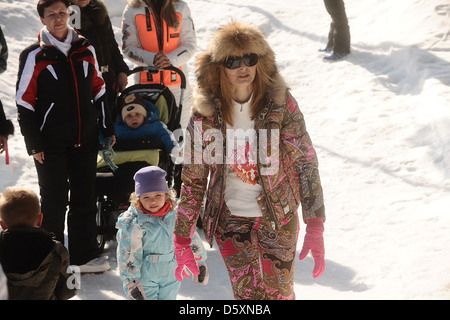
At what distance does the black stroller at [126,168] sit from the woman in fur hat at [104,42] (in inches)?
7.8

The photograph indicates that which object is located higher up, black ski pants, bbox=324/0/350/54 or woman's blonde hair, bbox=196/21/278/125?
black ski pants, bbox=324/0/350/54

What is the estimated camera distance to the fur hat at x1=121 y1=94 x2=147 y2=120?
6.27 meters

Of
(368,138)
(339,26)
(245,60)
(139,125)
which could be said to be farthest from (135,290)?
(339,26)

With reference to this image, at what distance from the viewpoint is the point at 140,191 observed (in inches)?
179

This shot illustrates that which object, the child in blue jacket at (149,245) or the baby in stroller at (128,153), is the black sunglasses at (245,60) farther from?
the baby in stroller at (128,153)

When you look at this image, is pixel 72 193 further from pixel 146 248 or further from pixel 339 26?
pixel 339 26

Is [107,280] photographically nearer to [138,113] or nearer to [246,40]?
[138,113]

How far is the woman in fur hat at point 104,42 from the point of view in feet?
20.5

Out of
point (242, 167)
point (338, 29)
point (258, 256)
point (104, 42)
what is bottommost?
point (258, 256)

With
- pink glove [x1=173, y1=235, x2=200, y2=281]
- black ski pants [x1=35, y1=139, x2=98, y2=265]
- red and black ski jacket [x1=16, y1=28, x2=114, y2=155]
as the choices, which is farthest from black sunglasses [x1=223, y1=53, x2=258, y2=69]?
black ski pants [x1=35, y1=139, x2=98, y2=265]

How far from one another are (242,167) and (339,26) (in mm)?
7085

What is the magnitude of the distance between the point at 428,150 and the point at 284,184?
433cm

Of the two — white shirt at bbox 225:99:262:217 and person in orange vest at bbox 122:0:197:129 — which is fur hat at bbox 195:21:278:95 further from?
person in orange vest at bbox 122:0:197:129

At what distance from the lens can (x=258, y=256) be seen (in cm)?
391
